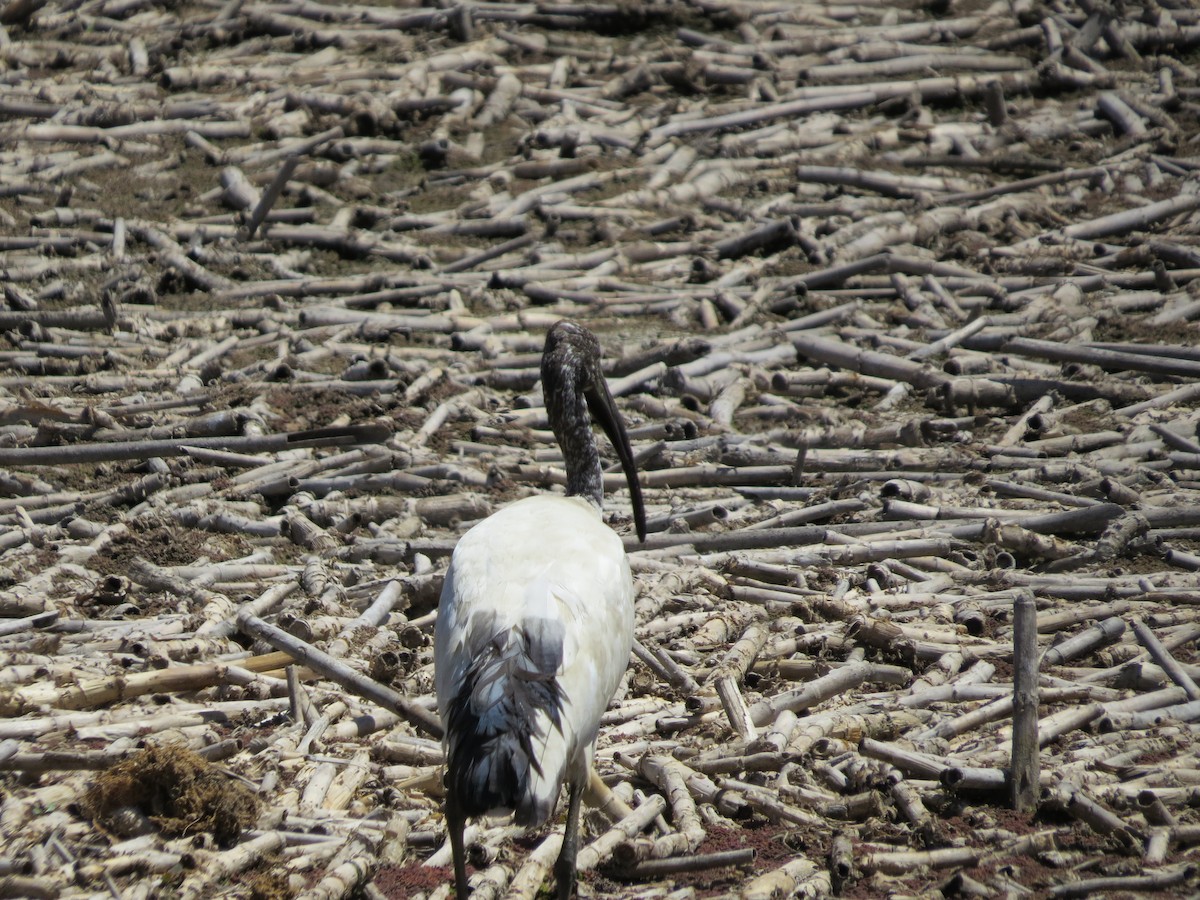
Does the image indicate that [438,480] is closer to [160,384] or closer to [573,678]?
[160,384]

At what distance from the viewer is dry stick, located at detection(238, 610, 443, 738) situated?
6738 mm

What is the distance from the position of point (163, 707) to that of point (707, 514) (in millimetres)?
4138

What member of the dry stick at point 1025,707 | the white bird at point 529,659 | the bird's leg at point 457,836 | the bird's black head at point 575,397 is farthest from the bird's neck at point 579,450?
the bird's leg at point 457,836

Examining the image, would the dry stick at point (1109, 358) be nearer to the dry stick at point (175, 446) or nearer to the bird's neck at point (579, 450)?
the dry stick at point (175, 446)

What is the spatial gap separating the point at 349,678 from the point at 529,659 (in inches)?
76.6

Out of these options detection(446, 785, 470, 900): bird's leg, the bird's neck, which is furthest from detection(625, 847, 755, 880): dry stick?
the bird's neck

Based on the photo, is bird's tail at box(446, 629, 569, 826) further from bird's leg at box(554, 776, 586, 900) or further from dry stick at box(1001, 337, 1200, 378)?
dry stick at box(1001, 337, 1200, 378)

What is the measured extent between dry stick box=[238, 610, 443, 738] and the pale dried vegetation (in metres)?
0.03

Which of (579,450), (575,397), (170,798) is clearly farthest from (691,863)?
(575,397)

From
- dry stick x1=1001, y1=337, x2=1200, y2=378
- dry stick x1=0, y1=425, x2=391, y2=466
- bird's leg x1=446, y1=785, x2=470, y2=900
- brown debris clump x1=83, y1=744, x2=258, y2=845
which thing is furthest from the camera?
dry stick x1=1001, y1=337, x2=1200, y2=378

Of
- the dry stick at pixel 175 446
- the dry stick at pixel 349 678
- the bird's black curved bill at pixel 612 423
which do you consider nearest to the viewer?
the dry stick at pixel 349 678

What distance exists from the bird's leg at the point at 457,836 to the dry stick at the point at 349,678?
115cm

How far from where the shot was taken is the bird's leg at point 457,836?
505 cm

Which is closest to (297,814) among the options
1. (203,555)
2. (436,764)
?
(436,764)
